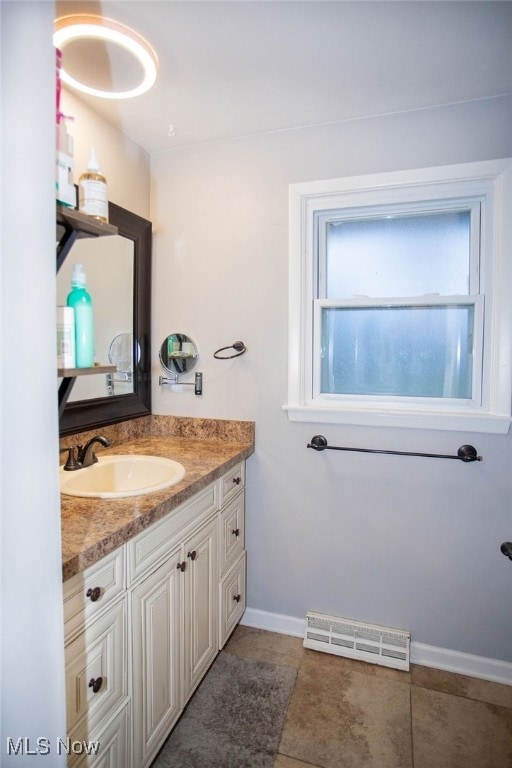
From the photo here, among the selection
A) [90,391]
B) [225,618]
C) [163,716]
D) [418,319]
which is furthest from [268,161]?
[163,716]

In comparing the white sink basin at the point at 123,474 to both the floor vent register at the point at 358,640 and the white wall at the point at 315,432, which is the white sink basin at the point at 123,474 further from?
the floor vent register at the point at 358,640

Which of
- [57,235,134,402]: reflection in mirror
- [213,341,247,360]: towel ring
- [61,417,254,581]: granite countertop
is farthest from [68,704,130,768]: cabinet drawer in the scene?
[213,341,247,360]: towel ring

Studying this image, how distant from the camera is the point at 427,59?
1.47 metres

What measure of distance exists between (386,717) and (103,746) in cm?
109

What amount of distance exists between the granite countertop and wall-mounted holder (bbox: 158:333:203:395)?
1.07 feet

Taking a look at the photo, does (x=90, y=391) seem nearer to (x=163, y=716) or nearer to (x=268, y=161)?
(x=163, y=716)

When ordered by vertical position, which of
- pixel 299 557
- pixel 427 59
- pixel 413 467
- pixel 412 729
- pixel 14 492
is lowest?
pixel 412 729

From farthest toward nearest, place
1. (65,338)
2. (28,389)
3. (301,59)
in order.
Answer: (301,59), (65,338), (28,389)

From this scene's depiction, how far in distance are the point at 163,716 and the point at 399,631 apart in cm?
110

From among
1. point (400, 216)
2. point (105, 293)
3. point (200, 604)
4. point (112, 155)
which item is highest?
point (112, 155)

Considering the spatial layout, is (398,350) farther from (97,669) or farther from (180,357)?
(97,669)

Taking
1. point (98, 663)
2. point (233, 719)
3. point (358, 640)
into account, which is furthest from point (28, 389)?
point (358, 640)

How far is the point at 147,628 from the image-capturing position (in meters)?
1.27

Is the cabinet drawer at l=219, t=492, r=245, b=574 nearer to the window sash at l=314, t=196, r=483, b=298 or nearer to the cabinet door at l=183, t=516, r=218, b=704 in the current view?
the cabinet door at l=183, t=516, r=218, b=704
